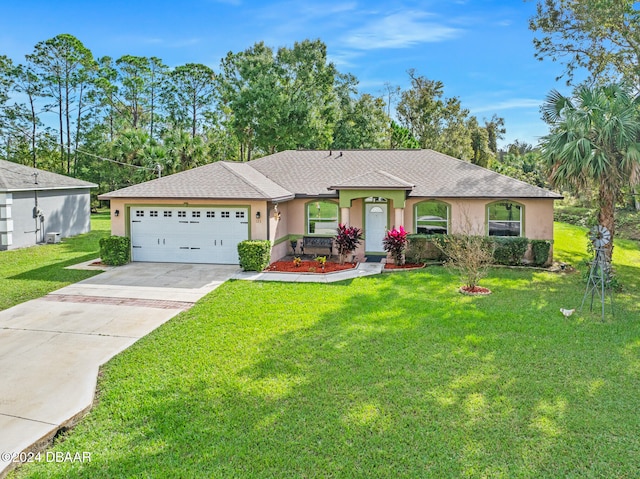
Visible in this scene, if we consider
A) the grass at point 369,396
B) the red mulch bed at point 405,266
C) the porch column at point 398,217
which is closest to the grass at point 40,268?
the grass at point 369,396

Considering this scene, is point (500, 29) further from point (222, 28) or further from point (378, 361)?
point (378, 361)

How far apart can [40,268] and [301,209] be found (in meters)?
9.64

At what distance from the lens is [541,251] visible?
1617cm

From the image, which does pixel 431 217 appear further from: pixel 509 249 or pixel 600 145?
pixel 600 145

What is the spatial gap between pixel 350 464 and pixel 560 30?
23923 mm

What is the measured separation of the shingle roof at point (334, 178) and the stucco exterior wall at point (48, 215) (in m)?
6.62

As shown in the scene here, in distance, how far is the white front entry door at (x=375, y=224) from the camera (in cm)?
1805

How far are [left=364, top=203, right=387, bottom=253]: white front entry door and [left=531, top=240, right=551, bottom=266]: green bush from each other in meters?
5.46

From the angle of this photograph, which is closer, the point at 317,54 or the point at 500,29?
the point at 500,29

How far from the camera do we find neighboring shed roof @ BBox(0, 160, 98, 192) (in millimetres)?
19859

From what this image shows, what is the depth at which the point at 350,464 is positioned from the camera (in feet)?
16.5

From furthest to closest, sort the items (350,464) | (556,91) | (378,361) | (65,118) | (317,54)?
(65,118) < (317,54) < (556,91) < (378,361) < (350,464)

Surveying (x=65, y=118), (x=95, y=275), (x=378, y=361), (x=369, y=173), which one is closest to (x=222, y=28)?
(x=369, y=173)

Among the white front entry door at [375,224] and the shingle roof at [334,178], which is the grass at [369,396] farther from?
the white front entry door at [375,224]
